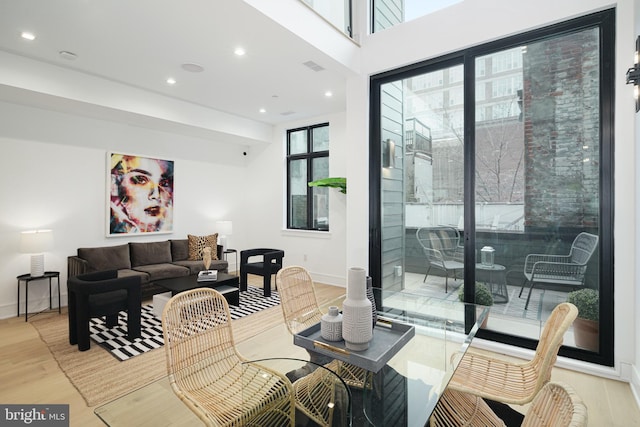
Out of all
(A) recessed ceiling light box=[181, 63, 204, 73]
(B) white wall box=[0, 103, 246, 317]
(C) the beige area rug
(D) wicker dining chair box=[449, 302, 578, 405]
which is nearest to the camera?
(D) wicker dining chair box=[449, 302, 578, 405]

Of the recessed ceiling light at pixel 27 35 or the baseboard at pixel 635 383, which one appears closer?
the baseboard at pixel 635 383

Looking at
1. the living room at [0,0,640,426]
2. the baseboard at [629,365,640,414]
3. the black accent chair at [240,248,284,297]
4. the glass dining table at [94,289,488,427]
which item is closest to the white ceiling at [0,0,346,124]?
the living room at [0,0,640,426]

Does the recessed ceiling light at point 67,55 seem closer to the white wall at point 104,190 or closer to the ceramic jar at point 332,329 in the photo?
the white wall at point 104,190

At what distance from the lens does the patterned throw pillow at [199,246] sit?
559 centimetres

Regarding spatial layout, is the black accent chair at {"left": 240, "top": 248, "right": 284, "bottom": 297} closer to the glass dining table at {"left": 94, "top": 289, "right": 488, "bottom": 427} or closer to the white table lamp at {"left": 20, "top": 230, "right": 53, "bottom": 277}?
the white table lamp at {"left": 20, "top": 230, "right": 53, "bottom": 277}

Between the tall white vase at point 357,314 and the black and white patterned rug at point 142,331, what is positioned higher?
the tall white vase at point 357,314

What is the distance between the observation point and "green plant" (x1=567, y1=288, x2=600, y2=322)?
8.80ft

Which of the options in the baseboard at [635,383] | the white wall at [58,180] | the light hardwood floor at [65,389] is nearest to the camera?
the light hardwood floor at [65,389]

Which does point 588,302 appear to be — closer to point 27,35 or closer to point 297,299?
point 297,299

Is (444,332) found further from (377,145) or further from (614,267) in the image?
(377,145)

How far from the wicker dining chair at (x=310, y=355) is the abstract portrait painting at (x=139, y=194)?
395 cm

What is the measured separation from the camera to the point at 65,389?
242cm

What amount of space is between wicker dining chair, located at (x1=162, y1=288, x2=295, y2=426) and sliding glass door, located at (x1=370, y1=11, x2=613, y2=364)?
2.35 metres

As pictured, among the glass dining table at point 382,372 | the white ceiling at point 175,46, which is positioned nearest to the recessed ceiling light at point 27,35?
the white ceiling at point 175,46
